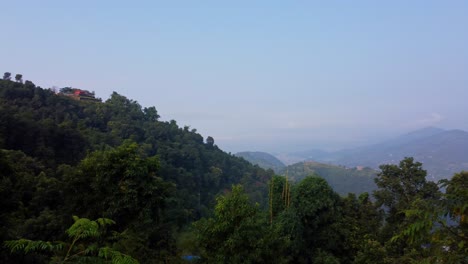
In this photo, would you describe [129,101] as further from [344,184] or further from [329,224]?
[344,184]

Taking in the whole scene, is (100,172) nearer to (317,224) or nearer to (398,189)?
(317,224)

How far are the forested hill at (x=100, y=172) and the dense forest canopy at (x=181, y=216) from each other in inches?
2.3

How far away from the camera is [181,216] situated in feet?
61.3

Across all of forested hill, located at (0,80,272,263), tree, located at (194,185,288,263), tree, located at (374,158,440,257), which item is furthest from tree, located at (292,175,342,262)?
forested hill, located at (0,80,272,263)

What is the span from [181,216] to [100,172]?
27.4 ft

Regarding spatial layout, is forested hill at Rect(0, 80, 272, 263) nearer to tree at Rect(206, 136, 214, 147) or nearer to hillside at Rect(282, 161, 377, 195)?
tree at Rect(206, 136, 214, 147)

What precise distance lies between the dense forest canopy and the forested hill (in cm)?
6

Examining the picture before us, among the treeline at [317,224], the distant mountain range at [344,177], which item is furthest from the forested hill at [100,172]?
the distant mountain range at [344,177]

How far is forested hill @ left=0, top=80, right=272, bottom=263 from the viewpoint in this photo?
1102 cm

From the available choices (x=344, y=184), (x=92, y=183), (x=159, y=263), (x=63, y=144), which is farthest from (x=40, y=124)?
(x=344, y=184)

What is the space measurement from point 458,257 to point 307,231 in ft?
45.5

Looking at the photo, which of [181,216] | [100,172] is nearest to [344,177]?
[181,216]

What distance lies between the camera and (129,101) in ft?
183

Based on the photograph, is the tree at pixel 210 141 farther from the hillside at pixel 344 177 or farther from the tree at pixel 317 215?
the tree at pixel 317 215
